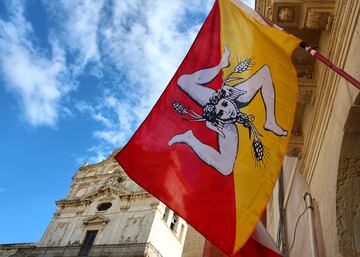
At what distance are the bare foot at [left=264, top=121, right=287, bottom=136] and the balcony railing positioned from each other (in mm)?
24997

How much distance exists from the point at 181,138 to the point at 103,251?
→ 2702 centimetres

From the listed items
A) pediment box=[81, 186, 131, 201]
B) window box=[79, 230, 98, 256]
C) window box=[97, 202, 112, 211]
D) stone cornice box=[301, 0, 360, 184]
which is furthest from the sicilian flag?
window box=[97, 202, 112, 211]

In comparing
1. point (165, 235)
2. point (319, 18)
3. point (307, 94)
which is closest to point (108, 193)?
point (165, 235)

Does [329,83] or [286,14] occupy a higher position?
[286,14]

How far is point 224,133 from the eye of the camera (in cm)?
357

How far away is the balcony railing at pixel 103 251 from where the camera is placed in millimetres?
27047

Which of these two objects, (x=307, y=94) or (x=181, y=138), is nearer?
(x=181, y=138)

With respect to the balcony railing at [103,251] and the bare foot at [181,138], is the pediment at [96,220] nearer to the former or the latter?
the balcony railing at [103,251]

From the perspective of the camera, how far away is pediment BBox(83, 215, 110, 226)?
31.3m

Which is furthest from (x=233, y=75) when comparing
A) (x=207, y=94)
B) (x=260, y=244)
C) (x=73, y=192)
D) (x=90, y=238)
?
(x=73, y=192)

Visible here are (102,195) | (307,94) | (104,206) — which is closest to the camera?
(307,94)

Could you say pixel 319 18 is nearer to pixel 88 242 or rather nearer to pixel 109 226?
pixel 109 226

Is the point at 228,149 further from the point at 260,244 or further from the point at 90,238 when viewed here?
the point at 90,238

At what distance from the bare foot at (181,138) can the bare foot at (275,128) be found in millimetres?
762
